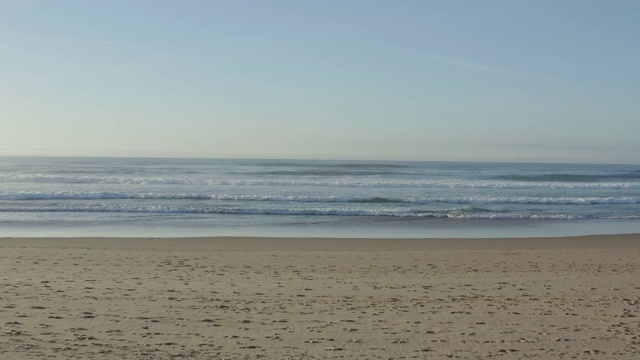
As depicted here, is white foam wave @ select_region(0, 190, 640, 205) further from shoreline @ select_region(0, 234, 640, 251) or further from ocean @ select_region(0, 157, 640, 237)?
shoreline @ select_region(0, 234, 640, 251)

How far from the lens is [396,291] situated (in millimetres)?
7664

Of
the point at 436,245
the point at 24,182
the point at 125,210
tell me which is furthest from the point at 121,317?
the point at 24,182

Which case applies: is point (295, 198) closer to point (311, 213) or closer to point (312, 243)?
point (311, 213)

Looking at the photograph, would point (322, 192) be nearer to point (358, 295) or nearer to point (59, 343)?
point (358, 295)

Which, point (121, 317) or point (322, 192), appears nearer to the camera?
point (121, 317)

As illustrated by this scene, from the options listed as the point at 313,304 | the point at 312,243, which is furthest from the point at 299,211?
the point at 313,304

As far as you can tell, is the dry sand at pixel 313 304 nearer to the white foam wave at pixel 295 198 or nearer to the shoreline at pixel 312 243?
the shoreline at pixel 312 243

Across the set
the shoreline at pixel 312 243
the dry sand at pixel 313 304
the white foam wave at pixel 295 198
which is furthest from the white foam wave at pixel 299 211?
the dry sand at pixel 313 304

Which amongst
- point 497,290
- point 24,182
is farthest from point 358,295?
point 24,182

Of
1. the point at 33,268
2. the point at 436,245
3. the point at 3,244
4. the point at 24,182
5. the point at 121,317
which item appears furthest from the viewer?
the point at 24,182

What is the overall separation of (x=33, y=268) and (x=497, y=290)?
7.09 metres

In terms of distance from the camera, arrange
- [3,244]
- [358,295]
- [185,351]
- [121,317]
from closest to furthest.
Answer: [185,351]
[121,317]
[358,295]
[3,244]

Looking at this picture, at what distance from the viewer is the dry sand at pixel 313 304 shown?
5285 mm

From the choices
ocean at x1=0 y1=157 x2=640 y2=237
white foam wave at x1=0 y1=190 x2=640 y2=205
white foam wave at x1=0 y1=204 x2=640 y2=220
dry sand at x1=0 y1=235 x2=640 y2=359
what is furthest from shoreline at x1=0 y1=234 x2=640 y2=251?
white foam wave at x1=0 y1=190 x2=640 y2=205
